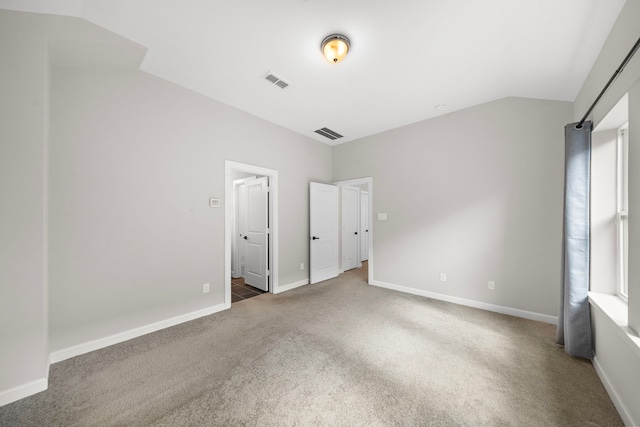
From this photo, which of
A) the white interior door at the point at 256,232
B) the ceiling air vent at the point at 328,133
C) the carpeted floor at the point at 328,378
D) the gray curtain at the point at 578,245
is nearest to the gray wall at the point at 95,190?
the carpeted floor at the point at 328,378

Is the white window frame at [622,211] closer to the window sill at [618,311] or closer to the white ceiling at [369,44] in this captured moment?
the window sill at [618,311]

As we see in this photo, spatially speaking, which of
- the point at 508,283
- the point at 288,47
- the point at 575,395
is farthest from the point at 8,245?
the point at 508,283

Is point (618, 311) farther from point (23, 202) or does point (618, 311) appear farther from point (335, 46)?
point (23, 202)

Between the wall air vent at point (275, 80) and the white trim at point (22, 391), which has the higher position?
the wall air vent at point (275, 80)

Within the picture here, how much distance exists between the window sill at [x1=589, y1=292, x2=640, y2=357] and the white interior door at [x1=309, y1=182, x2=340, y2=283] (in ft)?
11.7

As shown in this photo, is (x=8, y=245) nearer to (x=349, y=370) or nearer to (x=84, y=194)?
(x=84, y=194)

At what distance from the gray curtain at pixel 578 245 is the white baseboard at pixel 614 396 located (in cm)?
18

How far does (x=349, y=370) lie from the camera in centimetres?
199

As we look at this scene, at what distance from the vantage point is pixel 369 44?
216cm

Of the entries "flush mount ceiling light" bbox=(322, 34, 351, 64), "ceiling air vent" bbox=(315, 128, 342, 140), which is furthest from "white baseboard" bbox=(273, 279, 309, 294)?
"flush mount ceiling light" bbox=(322, 34, 351, 64)

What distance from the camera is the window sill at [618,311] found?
1.39 metres

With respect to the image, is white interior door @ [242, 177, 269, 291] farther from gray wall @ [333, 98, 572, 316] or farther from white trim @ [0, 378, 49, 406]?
white trim @ [0, 378, 49, 406]

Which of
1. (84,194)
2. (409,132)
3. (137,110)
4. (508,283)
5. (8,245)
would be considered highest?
(409,132)

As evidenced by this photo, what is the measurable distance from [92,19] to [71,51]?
1.15ft
